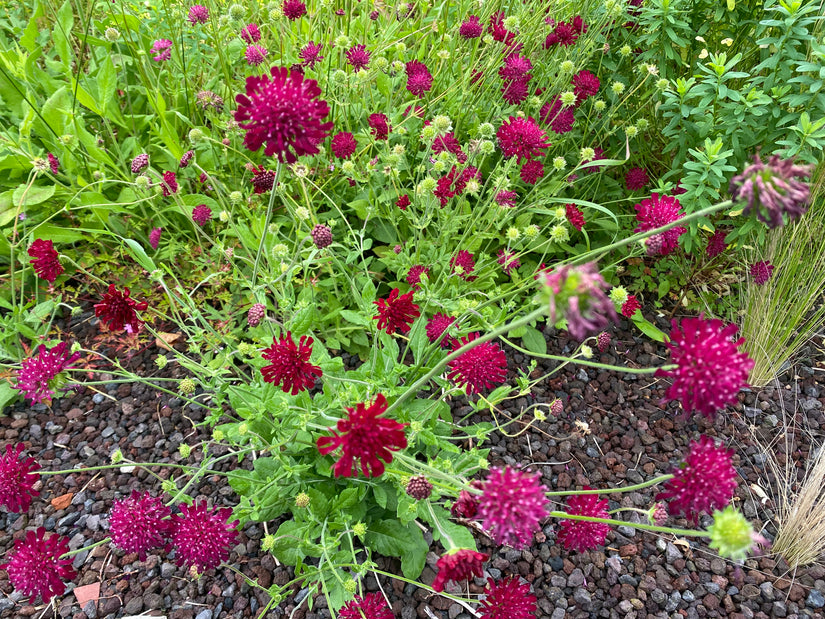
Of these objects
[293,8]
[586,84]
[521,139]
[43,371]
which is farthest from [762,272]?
[43,371]

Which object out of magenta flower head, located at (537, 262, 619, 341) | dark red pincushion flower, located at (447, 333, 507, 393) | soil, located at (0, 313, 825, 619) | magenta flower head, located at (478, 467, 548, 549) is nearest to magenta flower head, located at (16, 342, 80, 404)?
soil, located at (0, 313, 825, 619)

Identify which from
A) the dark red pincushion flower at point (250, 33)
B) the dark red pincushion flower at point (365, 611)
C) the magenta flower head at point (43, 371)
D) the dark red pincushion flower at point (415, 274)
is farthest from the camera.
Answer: the dark red pincushion flower at point (250, 33)

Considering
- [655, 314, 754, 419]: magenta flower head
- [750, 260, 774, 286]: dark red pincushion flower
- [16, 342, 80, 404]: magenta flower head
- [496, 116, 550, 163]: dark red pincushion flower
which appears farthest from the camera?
[750, 260, 774, 286]: dark red pincushion flower

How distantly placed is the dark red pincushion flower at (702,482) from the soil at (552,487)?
0.71 metres

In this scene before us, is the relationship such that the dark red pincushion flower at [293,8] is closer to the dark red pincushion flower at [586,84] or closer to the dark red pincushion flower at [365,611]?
the dark red pincushion flower at [586,84]

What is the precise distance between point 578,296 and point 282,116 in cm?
75

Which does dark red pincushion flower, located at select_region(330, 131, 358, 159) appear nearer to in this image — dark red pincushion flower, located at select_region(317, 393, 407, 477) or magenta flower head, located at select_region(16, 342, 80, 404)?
magenta flower head, located at select_region(16, 342, 80, 404)

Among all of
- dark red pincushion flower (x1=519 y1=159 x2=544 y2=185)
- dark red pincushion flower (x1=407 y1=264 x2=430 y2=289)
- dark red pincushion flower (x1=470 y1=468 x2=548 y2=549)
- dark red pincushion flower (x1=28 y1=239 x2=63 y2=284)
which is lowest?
dark red pincushion flower (x1=28 y1=239 x2=63 y2=284)

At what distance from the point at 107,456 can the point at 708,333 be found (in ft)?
7.31

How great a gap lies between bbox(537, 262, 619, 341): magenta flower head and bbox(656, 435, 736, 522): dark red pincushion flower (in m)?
0.54

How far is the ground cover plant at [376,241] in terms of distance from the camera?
1.45 metres

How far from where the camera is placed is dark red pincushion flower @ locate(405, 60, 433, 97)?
2475 millimetres

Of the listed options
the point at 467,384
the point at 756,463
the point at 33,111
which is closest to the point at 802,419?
the point at 756,463

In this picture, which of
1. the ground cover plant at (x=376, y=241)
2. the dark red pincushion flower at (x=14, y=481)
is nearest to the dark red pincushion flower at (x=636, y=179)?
the ground cover plant at (x=376, y=241)
